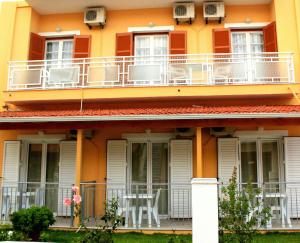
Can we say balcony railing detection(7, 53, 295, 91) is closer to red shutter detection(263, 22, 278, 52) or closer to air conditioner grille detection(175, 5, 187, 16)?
red shutter detection(263, 22, 278, 52)

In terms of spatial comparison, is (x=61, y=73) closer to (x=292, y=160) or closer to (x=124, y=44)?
(x=124, y=44)

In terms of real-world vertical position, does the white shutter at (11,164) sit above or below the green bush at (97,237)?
above

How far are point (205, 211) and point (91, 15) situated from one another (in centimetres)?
997

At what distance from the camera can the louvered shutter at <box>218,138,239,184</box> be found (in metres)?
11.6

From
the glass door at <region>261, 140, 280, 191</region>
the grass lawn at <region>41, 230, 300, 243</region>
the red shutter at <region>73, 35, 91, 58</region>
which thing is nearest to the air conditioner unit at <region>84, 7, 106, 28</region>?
the red shutter at <region>73, 35, 91, 58</region>

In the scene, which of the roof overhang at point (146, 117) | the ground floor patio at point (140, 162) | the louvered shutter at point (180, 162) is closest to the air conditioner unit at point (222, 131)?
the ground floor patio at point (140, 162)

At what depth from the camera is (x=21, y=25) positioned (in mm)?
13586

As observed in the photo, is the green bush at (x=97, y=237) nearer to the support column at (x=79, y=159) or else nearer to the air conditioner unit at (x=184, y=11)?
the support column at (x=79, y=159)

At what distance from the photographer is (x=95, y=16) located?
1349 centimetres

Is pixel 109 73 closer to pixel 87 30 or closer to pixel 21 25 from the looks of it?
pixel 87 30

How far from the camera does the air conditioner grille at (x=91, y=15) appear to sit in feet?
44.3

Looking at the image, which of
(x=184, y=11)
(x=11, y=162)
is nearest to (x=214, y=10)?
(x=184, y=11)

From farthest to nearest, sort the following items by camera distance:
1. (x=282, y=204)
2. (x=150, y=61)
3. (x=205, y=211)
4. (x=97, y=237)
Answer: (x=150, y=61) → (x=282, y=204) → (x=97, y=237) → (x=205, y=211)

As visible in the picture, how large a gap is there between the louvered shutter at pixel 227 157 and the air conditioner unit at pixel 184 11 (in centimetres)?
464
